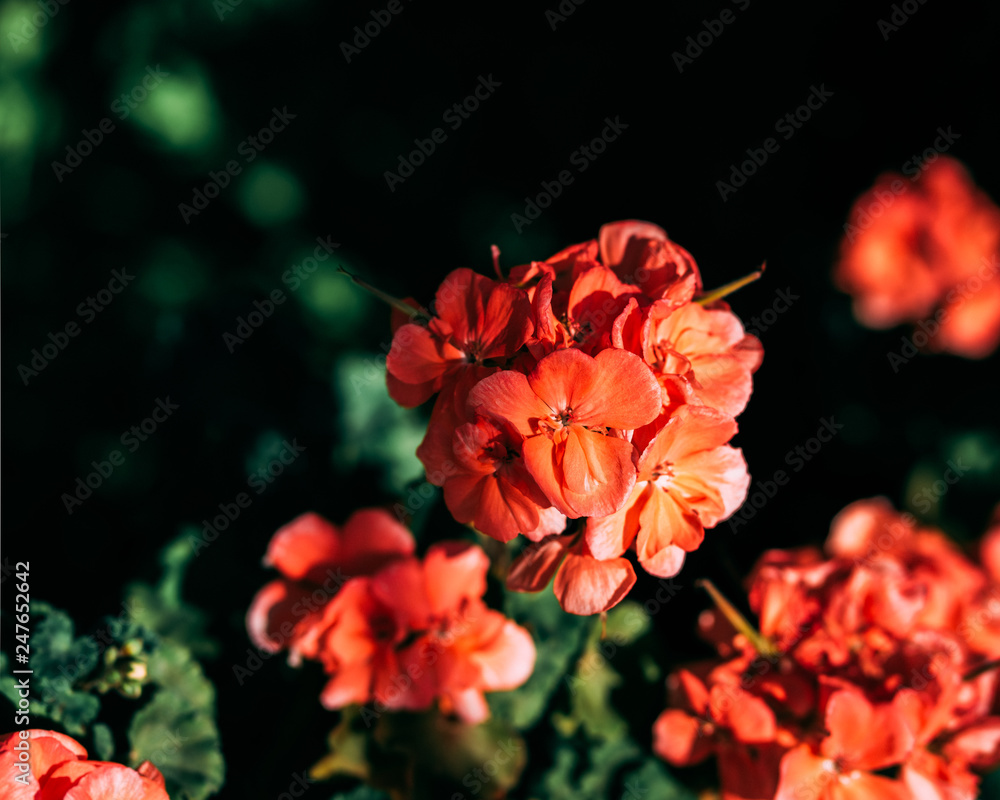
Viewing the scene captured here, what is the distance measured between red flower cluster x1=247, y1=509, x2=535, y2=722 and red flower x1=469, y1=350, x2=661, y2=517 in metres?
0.42

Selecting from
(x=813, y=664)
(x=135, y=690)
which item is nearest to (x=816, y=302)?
(x=813, y=664)

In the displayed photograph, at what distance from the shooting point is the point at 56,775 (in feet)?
3.54

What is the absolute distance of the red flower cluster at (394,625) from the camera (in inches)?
53.9

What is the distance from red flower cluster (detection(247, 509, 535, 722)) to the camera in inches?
53.9

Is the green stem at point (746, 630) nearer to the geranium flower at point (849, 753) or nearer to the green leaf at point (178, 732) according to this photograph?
the geranium flower at point (849, 753)

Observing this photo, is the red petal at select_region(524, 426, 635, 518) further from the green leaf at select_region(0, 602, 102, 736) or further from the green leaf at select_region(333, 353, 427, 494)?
the green leaf at select_region(0, 602, 102, 736)

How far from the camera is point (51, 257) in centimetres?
234

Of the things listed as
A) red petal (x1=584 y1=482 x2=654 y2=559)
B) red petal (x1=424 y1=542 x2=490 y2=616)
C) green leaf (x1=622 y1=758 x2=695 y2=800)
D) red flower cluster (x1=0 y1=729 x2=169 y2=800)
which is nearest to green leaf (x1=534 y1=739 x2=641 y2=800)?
green leaf (x1=622 y1=758 x2=695 y2=800)

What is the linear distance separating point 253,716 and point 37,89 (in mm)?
1817

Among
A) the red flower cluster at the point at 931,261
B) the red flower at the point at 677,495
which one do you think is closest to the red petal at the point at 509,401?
the red flower at the point at 677,495

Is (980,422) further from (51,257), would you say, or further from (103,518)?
(51,257)

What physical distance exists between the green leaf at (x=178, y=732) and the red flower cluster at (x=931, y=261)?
7.15ft

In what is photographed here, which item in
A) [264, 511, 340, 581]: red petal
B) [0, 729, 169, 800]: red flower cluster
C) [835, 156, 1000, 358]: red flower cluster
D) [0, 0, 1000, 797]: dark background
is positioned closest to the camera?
[0, 729, 169, 800]: red flower cluster

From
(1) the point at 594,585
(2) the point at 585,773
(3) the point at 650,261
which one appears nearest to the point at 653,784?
(2) the point at 585,773
